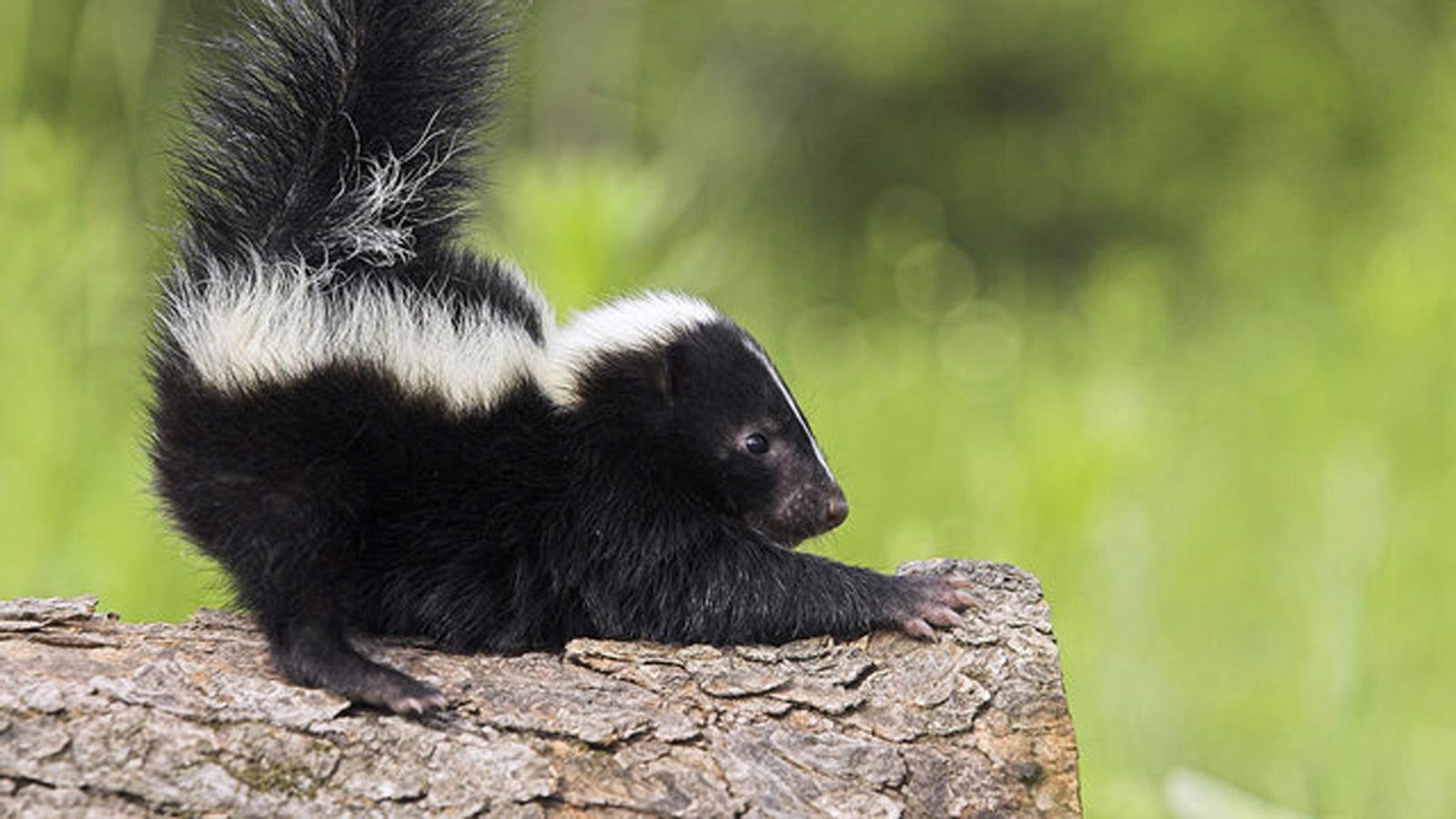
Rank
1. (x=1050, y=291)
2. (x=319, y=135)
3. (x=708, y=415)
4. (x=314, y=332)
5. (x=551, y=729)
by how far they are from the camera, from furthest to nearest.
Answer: (x=1050, y=291) < (x=708, y=415) < (x=319, y=135) < (x=314, y=332) < (x=551, y=729)

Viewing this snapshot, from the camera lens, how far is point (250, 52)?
3.34 metres

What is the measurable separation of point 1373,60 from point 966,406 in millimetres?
3641

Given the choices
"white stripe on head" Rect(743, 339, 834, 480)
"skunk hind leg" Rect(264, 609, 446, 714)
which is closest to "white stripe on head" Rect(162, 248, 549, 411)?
"skunk hind leg" Rect(264, 609, 446, 714)

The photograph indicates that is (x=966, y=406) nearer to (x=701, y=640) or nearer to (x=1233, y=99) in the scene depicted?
(x=701, y=640)

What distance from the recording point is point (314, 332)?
3.10m

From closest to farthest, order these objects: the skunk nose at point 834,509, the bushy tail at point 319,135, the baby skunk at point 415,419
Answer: the baby skunk at point 415,419 → the bushy tail at point 319,135 → the skunk nose at point 834,509

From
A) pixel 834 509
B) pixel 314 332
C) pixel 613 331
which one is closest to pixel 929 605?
pixel 834 509

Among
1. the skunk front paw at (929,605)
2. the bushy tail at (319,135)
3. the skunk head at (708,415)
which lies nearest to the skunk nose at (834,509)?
the skunk head at (708,415)

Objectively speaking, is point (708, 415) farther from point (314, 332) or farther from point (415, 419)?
point (314, 332)

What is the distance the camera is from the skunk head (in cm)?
345

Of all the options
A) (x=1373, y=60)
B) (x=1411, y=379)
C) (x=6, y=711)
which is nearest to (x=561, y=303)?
(x=6, y=711)

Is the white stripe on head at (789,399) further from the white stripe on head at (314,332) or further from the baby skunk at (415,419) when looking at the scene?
the white stripe on head at (314,332)

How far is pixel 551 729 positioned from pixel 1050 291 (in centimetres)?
971

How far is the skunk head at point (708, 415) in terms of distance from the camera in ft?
11.3
